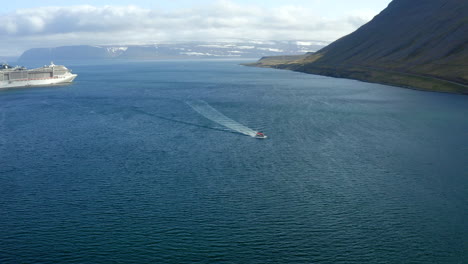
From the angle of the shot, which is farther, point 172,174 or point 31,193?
point 172,174

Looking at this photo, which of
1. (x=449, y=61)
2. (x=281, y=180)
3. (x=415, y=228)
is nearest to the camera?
(x=415, y=228)

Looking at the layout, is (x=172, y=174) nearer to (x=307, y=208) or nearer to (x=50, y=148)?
(x=307, y=208)

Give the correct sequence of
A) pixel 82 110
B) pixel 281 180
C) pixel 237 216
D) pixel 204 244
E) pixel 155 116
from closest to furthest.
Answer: pixel 204 244, pixel 237 216, pixel 281 180, pixel 155 116, pixel 82 110

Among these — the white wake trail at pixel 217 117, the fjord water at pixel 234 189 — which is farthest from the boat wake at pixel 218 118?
the fjord water at pixel 234 189

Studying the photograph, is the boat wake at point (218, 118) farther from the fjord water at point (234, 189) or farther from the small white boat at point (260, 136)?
the fjord water at point (234, 189)

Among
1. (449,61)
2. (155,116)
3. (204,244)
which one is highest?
(449,61)

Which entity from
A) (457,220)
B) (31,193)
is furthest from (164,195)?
(457,220)

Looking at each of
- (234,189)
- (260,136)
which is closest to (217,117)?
(260,136)

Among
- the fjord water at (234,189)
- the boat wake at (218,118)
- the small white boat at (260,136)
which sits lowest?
the fjord water at (234,189)

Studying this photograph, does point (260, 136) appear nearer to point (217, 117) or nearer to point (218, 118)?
point (218, 118)
